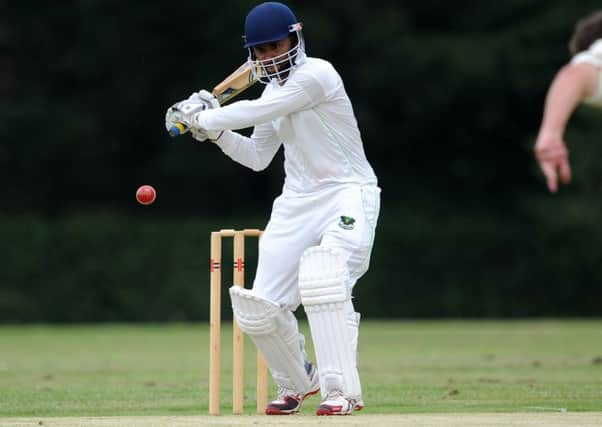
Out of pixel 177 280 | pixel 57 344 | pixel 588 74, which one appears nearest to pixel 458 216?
pixel 177 280

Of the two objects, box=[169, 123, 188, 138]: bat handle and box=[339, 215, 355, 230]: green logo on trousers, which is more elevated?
box=[169, 123, 188, 138]: bat handle

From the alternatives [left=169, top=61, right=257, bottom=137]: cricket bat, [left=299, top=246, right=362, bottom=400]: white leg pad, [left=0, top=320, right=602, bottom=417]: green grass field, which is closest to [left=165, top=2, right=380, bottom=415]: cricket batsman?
[left=299, top=246, right=362, bottom=400]: white leg pad

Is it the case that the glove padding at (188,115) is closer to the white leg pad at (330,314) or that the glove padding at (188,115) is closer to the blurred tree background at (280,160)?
the white leg pad at (330,314)

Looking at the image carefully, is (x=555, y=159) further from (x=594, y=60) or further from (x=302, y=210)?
(x=302, y=210)

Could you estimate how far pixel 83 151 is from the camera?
23.4 meters

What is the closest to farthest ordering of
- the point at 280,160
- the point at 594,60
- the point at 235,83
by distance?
the point at 594,60
the point at 235,83
the point at 280,160

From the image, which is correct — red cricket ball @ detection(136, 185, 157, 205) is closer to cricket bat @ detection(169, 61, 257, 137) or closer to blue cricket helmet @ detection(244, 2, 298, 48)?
cricket bat @ detection(169, 61, 257, 137)

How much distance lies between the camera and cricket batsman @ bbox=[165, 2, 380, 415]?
19.8 feet

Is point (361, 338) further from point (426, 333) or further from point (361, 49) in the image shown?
point (361, 49)

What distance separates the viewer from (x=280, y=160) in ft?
72.4

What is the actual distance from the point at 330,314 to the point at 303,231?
17.8 inches

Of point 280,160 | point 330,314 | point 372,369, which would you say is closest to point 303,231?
point 330,314

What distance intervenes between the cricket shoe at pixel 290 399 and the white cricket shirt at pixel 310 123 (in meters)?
0.86

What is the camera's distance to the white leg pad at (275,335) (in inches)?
243
